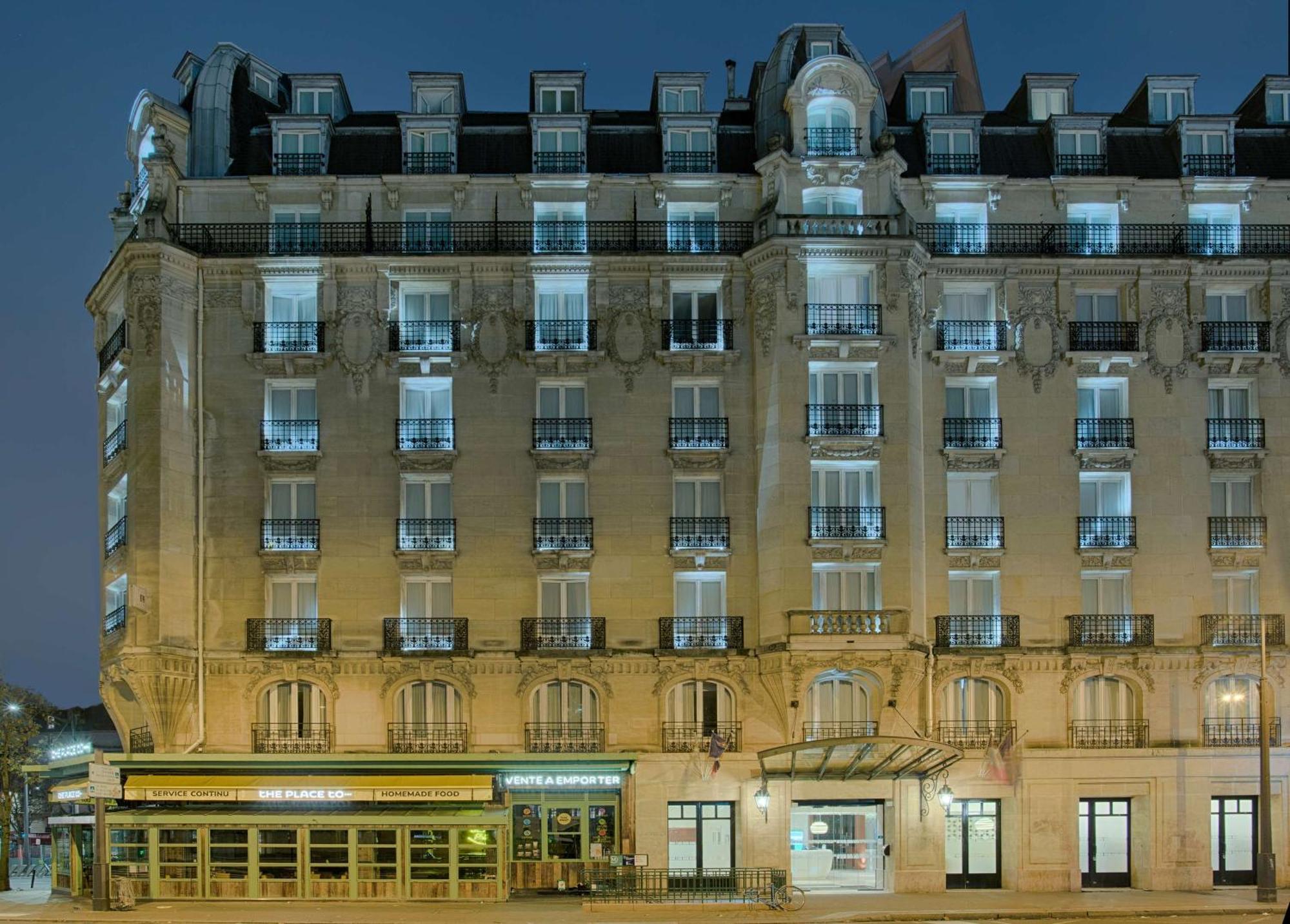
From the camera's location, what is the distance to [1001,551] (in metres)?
50.4

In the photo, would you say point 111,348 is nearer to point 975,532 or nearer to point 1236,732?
point 975,532

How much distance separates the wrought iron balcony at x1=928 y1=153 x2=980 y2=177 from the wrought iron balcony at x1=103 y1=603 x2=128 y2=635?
92.4 feet

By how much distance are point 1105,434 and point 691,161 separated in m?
15.3

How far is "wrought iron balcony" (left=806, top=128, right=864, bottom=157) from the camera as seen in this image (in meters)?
51.1

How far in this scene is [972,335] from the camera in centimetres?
5159

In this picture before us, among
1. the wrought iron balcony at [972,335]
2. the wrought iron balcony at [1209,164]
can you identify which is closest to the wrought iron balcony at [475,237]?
the wrought iron balcony at [972,335]

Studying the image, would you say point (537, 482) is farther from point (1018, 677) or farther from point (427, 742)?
point (1018, 677)

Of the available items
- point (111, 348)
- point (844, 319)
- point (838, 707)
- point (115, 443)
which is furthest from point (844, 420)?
point (111, 348)

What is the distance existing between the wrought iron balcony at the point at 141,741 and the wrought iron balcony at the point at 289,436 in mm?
8962

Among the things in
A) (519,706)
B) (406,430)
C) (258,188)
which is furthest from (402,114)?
(519,706)

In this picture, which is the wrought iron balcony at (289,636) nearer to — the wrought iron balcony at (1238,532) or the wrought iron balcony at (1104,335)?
the wrought iron balcony at (1104,335)

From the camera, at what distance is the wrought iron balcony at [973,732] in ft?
162

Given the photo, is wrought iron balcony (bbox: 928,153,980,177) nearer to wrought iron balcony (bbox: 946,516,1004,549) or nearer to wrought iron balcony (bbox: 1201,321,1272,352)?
wrought iron balcony (bbox: 1201,321,1272,352)

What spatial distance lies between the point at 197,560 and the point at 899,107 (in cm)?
2737
